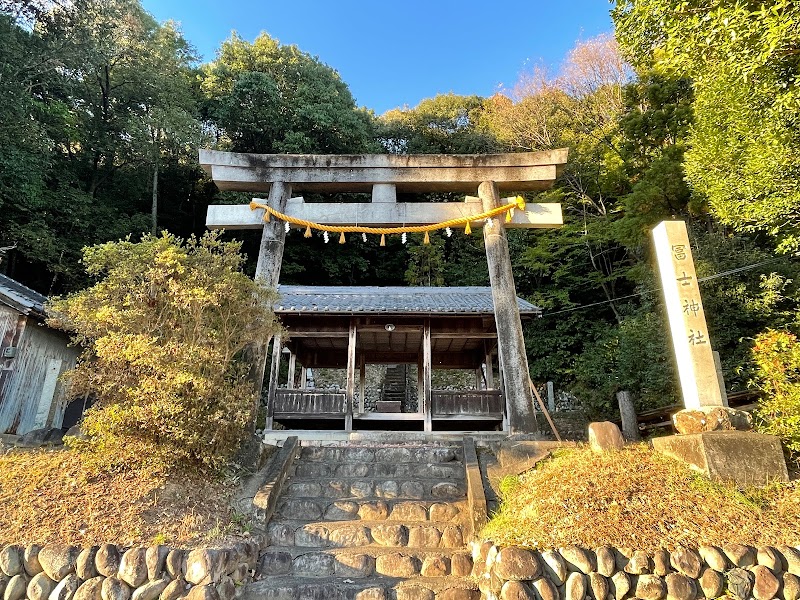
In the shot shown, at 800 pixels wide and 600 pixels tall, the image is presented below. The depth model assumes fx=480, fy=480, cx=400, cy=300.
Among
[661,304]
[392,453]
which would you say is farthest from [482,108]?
[392,453]

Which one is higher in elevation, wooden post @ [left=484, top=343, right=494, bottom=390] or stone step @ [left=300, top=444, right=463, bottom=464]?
wooden post @ [left=484, top=343, right=494, bottom=390]

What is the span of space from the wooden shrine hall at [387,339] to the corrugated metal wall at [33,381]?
4.78 meters

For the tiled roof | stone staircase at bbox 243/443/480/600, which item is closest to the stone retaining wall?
stone staircase at bbox 243/443/480/600

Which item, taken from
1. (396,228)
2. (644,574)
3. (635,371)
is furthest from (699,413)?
(635,371)

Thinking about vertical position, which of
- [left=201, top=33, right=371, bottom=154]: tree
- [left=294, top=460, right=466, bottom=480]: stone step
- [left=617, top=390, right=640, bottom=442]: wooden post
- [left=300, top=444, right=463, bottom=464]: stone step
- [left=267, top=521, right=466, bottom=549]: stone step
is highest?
[left=201, top=33, right=371, bottom=154]: tree

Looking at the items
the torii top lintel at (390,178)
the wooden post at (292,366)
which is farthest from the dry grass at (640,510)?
the wooden post at (292,366)

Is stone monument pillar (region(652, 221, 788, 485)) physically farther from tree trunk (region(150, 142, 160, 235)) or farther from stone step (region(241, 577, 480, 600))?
tree trunk (region(150, 142, 160, 235))

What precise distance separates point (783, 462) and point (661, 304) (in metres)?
8.13

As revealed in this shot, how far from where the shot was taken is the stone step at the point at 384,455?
6539 mm

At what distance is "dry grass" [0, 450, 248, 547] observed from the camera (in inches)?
165

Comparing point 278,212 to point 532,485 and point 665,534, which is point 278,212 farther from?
point 665,534

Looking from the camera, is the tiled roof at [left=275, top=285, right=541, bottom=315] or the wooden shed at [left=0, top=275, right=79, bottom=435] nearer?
the wooden shed at [left=0, top=275, right=79, bottom=435]

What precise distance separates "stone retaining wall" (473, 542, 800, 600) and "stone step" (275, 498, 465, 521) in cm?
126

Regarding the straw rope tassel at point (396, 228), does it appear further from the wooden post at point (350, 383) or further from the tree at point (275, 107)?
the tree at point (275, 107)
